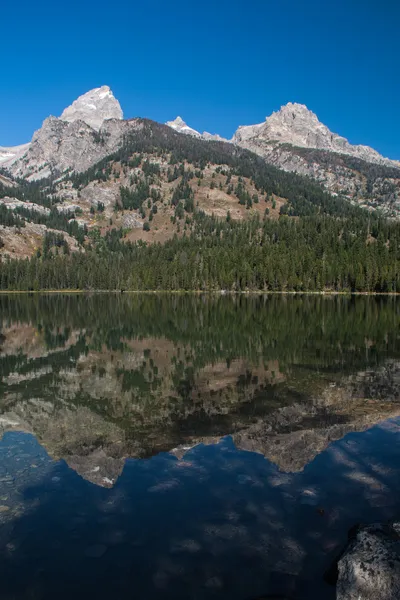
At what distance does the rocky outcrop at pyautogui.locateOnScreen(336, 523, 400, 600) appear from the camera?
25.2 feet

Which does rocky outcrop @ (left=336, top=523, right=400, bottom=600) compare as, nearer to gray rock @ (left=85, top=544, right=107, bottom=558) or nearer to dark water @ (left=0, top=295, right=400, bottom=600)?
dark water @ (left=0, top=295, right=400, bottom=600)

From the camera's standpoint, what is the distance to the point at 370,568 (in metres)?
8.09

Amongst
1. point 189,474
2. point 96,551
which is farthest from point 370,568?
point 189,474

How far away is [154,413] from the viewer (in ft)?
65.9

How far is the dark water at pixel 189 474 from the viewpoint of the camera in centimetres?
912

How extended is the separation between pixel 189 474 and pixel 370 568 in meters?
7.01

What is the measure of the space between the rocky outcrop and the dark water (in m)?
0.63

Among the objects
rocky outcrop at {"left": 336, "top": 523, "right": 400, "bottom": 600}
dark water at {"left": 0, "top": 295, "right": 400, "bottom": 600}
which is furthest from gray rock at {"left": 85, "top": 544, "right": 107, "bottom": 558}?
rocky outcrop at {"left": 336, "top": 523, "right": 400, "bottom": 600}

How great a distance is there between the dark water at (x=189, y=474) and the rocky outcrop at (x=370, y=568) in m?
0.63

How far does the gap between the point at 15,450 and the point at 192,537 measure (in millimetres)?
9340

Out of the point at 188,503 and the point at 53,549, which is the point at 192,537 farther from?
the point at 53,549

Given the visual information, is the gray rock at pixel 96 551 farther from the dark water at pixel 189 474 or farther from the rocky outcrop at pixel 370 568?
the rocky outcrop at pixel 370 568

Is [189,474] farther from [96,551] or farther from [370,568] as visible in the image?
[370,568]

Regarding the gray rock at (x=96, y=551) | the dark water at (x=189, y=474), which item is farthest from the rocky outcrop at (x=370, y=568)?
the gray rock at (x=96, y=551)
